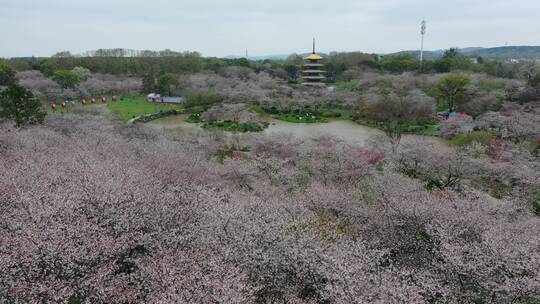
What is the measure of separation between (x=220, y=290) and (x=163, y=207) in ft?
11.8

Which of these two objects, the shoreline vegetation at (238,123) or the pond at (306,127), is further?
the shoreline vegetation at (238,123)

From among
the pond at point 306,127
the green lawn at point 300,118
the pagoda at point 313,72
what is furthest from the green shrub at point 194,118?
the pagoda at point 313,72

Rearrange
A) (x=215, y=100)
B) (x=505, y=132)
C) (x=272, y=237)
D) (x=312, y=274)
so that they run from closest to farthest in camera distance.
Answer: (x=312, y=274) → (x=272, y=237) → (x=505, y=132) → (x=215, y=100)

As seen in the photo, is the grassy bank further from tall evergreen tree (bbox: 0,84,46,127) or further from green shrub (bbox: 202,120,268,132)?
tall evergreen tree (bbox: 0,84,46,127)

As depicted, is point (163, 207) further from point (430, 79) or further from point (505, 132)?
point (430, 79)

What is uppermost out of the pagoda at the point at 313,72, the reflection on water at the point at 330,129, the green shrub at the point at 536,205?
the pagoda at the point at 313,72

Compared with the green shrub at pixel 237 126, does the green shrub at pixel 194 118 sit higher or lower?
higher

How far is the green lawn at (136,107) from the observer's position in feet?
125

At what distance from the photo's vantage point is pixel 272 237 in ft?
29.5

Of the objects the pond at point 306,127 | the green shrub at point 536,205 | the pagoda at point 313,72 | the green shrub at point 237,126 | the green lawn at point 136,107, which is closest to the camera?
the green shrub at point 536,205

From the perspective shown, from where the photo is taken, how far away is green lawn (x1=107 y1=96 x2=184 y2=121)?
38062mm

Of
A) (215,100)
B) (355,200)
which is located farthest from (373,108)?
(355,200)

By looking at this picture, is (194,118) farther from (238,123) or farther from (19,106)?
(19,106)

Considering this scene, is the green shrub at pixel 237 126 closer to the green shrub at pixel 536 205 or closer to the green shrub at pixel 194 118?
the green shrub at pixel 194 118
